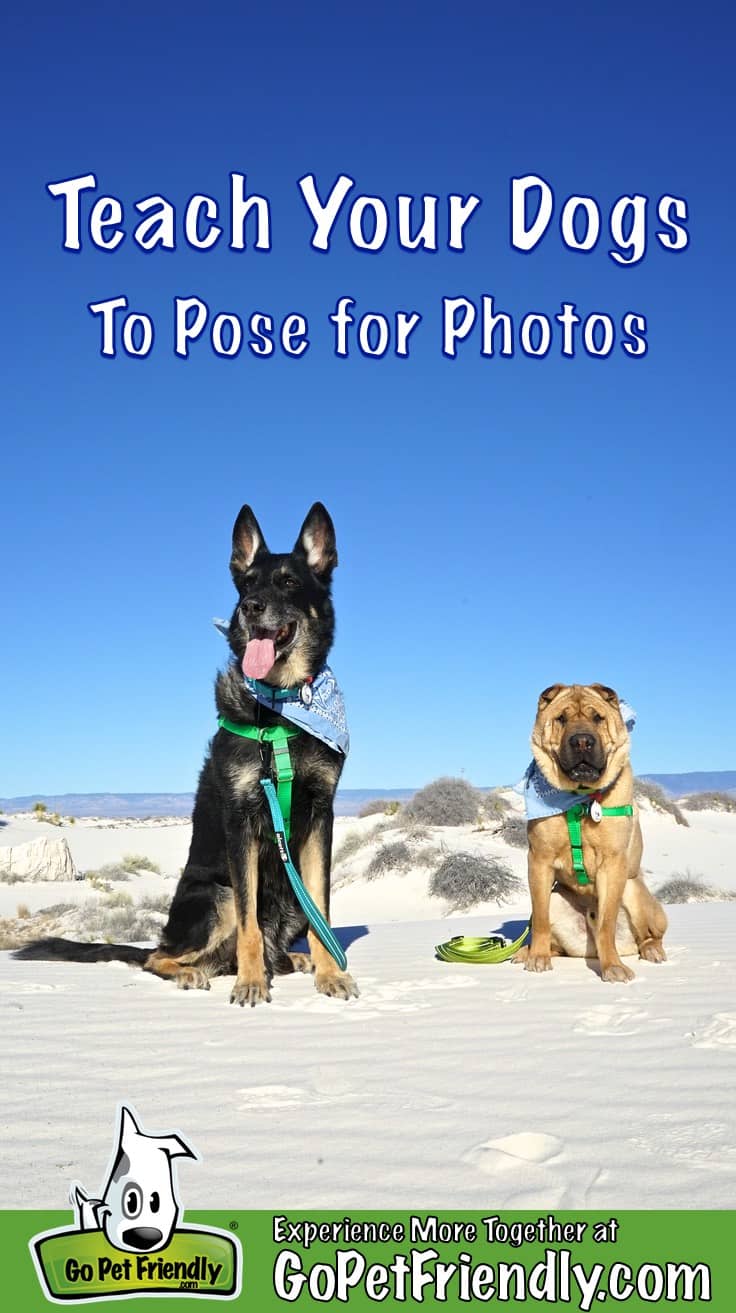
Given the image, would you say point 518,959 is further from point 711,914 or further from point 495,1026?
point 711,914

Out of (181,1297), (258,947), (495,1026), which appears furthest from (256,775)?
(181,1297)

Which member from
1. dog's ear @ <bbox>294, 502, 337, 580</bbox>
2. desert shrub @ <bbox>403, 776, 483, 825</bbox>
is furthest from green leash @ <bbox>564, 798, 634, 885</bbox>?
desert shrub @ <bbox>403, 776, 483, 825</bbox>

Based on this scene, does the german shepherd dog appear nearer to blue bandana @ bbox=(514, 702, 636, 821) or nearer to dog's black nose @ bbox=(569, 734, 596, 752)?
blue bandana @ bbox=(514, 702, 636, 821)

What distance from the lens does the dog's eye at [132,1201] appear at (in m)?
2.74

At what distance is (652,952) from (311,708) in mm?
2607

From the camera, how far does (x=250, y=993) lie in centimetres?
560

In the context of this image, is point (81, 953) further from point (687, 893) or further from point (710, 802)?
point (710, 802)

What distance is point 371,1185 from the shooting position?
300cm

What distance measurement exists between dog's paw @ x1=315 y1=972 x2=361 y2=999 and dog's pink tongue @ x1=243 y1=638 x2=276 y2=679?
66.0 inches

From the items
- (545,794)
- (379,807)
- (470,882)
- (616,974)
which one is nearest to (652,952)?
(616,974)

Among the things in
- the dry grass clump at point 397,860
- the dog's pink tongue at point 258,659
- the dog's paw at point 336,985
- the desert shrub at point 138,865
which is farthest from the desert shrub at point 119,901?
the dog's pink tongue at point 258,659

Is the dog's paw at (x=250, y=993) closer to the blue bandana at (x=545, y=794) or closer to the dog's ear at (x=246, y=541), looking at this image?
the blue bandana at (x=545, y=794)

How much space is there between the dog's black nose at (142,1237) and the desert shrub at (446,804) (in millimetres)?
18690

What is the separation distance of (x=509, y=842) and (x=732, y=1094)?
50.0ft
